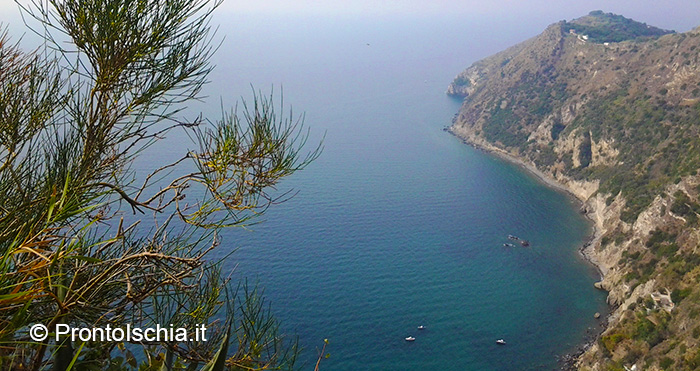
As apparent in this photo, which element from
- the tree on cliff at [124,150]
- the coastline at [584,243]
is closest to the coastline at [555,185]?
the coastline at [584,243]

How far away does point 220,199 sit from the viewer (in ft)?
11.6

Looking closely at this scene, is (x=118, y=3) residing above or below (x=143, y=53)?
above

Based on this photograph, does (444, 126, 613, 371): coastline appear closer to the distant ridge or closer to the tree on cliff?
the tree on cliff

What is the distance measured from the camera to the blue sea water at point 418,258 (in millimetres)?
24022

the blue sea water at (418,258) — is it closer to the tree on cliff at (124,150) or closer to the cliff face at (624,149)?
the cliff face at (624,149)

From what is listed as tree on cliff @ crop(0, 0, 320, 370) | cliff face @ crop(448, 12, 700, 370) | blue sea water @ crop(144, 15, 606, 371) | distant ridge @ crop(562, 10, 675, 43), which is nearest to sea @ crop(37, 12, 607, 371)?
blue sea water @ crop(144, 15, 606, 371)

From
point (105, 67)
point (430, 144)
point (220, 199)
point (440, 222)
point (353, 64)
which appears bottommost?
point (440, 222)

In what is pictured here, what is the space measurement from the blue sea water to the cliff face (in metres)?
Answer: 2.24

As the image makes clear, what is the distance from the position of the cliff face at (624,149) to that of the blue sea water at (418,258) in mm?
2243

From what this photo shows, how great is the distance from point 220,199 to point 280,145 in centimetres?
76

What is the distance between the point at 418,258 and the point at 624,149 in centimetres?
2258

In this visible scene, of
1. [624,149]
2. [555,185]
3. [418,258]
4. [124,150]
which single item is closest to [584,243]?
[555,185]

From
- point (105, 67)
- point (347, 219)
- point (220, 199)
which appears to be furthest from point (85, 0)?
point (347, 219)

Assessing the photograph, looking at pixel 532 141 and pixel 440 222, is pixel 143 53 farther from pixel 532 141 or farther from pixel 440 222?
pixel 532 141
